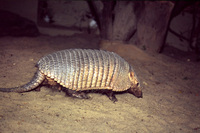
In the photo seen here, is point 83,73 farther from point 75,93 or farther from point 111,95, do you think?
point 111,95

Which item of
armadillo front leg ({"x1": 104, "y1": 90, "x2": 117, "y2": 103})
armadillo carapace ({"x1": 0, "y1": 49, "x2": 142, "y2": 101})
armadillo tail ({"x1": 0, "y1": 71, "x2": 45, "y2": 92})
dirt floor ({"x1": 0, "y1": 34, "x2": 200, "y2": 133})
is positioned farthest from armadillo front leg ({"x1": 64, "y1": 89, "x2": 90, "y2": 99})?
armadillo tail ({"x1": 0, "y1": 71, "x2": 45, "y2": 92})

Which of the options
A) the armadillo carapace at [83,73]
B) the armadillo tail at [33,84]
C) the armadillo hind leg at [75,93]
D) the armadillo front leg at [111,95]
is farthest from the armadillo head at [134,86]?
the armadillo tail at [33,84]

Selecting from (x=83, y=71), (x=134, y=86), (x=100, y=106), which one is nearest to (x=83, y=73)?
(x=83, y=71)

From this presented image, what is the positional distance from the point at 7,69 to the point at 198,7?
796 cm

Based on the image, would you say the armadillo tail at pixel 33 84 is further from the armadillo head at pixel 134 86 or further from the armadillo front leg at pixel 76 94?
the armadillo head at pixel 134 86

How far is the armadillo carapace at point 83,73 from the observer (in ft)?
10.9

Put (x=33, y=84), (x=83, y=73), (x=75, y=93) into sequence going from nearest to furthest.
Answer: (x=33, y=84), (x=83, y=73), (x=75, y=93)

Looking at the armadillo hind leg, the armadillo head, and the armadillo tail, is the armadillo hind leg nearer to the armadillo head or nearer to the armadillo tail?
the armadillo tail

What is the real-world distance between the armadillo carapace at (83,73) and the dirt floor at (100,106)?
10.4 inches

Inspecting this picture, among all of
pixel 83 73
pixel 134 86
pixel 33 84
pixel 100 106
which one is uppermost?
pixel 83 73

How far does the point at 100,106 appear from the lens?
11.5 ft

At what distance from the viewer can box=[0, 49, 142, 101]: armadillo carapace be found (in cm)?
332

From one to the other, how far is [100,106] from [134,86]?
887 mm

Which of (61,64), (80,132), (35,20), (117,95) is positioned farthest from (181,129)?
(35,20)
